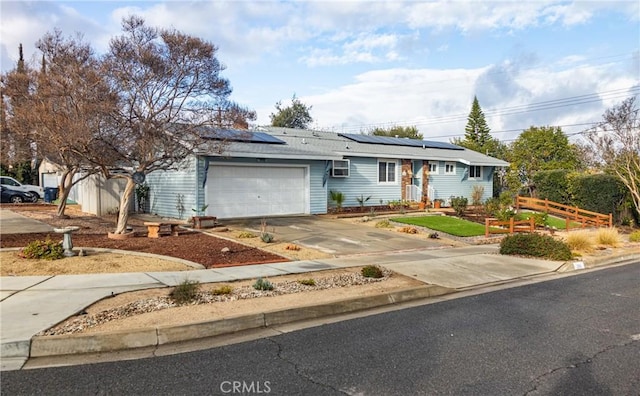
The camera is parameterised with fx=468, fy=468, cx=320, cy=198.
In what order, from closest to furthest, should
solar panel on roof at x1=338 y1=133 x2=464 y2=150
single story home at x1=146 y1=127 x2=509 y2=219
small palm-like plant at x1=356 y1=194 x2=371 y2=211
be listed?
single story home at x1=146 y1=127 x2=509 y2=219 < small palm-like plant at x1=356 y1=194 x2=371 y2=211 < solar panel on roof at x1=338 y1=133 x2=464 y2=150

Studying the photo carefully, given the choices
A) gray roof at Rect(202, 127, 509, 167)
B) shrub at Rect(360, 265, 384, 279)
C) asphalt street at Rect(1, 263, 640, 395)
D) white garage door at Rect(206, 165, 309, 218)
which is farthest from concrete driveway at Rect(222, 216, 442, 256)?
asphalt street at Rect(1, 263, 640, 395)

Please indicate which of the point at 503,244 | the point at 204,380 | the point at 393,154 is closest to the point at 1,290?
the point at 204,380

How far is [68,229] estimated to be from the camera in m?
9.96

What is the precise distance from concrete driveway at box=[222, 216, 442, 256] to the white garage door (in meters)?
0.85

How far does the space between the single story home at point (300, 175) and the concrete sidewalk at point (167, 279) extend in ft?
18.9

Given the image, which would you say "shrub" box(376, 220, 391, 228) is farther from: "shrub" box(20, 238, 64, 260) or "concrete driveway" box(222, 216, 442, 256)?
"shrub" box(20, 238, 64, 260)

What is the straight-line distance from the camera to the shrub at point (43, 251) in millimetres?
9469

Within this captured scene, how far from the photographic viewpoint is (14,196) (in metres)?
31.5

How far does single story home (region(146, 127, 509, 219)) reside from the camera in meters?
18.4

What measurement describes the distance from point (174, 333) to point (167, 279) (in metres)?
3.10

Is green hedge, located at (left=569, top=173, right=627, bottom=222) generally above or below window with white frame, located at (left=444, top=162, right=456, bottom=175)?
below

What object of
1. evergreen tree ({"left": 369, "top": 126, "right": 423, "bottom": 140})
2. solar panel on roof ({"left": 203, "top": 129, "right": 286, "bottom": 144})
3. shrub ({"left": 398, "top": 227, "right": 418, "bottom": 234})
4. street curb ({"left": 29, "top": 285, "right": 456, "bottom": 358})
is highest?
evergreen tree ({"left": 369, "top": 126, "right": 423, "bottom": 140})

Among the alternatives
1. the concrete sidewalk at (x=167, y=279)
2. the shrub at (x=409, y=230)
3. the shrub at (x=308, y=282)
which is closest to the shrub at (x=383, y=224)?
the shrub at (x=409, y=230)

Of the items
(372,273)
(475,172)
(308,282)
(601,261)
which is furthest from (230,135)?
(475,172)
